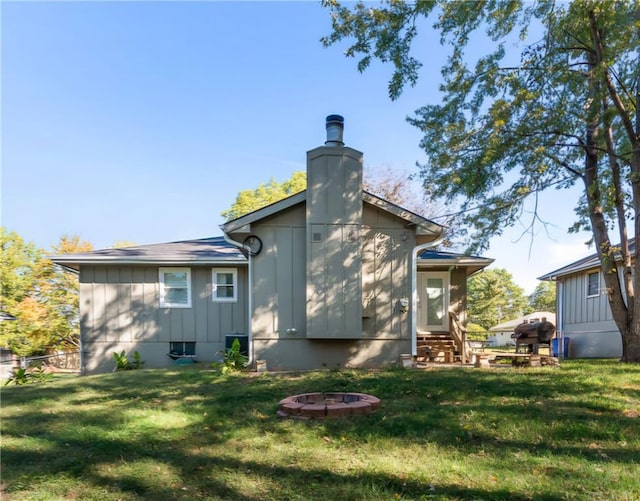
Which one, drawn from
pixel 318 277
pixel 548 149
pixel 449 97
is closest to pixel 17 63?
pixel 318 277

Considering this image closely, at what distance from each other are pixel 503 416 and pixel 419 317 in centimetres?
639

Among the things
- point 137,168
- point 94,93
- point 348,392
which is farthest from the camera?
point 137,168

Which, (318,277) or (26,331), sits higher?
(318,277)

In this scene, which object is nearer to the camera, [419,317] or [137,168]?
[419,317]

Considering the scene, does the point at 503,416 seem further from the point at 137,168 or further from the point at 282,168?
the point at 282,168

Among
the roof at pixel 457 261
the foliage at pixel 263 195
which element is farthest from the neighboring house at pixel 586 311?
the foliage at pixel 263 195

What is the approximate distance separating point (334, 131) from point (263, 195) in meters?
18.6

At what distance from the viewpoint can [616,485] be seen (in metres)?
3.08

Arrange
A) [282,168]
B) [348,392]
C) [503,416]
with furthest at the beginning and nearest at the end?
1. [282,168]
2. [348,392]
3. [503,416]

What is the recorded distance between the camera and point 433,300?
11.3 meters

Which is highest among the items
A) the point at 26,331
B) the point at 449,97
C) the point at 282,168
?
the point at 282,168

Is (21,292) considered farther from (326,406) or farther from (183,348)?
(326,406)

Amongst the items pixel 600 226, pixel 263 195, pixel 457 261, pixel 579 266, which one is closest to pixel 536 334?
pixel 457 261

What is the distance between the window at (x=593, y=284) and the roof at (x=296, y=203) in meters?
7.86
